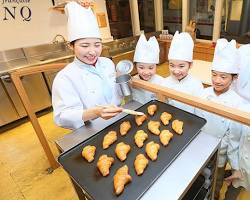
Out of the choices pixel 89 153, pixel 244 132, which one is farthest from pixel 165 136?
pixel 244 132

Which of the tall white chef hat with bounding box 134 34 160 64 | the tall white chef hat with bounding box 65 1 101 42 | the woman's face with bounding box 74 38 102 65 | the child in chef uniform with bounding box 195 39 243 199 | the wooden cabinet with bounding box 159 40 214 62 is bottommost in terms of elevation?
the wooden cabinet with bounding box 159 40 214 62

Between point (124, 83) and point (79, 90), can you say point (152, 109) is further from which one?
point (79, 90)

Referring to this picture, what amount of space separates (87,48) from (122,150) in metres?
0.57

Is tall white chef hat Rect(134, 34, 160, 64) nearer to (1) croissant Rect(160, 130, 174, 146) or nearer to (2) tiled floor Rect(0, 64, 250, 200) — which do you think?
(1) croissant Rect(160, 130, 174, 146)

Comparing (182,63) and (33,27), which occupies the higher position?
(33,27)

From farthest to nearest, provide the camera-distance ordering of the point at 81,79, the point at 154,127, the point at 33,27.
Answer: the point at 33,27, the point at 81,79, the point at 154,127

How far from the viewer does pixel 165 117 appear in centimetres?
89

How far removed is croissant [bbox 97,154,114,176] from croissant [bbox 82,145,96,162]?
40 millimetres

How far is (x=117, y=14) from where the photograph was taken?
4.03 m

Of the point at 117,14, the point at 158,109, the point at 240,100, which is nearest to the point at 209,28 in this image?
the point at 117,14

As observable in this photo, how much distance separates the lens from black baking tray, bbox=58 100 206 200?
0.61 m

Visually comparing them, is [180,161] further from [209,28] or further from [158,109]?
[209,28]

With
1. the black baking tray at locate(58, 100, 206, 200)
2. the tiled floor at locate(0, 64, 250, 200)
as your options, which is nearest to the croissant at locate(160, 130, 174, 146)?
the black baking tray at locate(58, 100, 206, 200)

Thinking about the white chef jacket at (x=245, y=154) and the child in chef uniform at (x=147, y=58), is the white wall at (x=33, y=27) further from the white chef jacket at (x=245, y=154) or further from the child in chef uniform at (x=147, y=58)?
the white chef jacket at (x=245, y=154)
